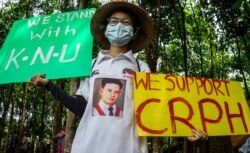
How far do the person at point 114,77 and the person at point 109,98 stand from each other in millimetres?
31

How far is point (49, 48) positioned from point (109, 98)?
85cm

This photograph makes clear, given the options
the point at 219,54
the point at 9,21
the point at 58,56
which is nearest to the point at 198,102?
the point at 58,56

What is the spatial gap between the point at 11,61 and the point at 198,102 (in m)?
1.39

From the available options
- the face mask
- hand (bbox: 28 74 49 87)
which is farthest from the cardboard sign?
hand (bbox: 28 74 49 87)

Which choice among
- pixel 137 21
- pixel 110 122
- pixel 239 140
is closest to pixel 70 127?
pixel 239 140

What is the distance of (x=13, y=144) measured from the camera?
15.7m

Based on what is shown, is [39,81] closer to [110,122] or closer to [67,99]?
[67,99]

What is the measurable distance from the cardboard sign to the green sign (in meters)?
0.47

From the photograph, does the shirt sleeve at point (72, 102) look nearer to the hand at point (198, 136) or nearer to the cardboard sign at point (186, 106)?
the cardboard sign at point (186, 106)

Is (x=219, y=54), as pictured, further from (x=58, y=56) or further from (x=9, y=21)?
(x=58, y=56)

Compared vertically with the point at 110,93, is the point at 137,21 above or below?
above

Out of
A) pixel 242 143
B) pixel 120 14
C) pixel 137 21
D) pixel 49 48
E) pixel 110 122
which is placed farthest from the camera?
pixel 242 143

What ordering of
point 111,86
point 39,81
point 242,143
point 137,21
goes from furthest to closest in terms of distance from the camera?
point 242,143 < point 137,21 < point 39,81 < point 111,86

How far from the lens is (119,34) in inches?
105
